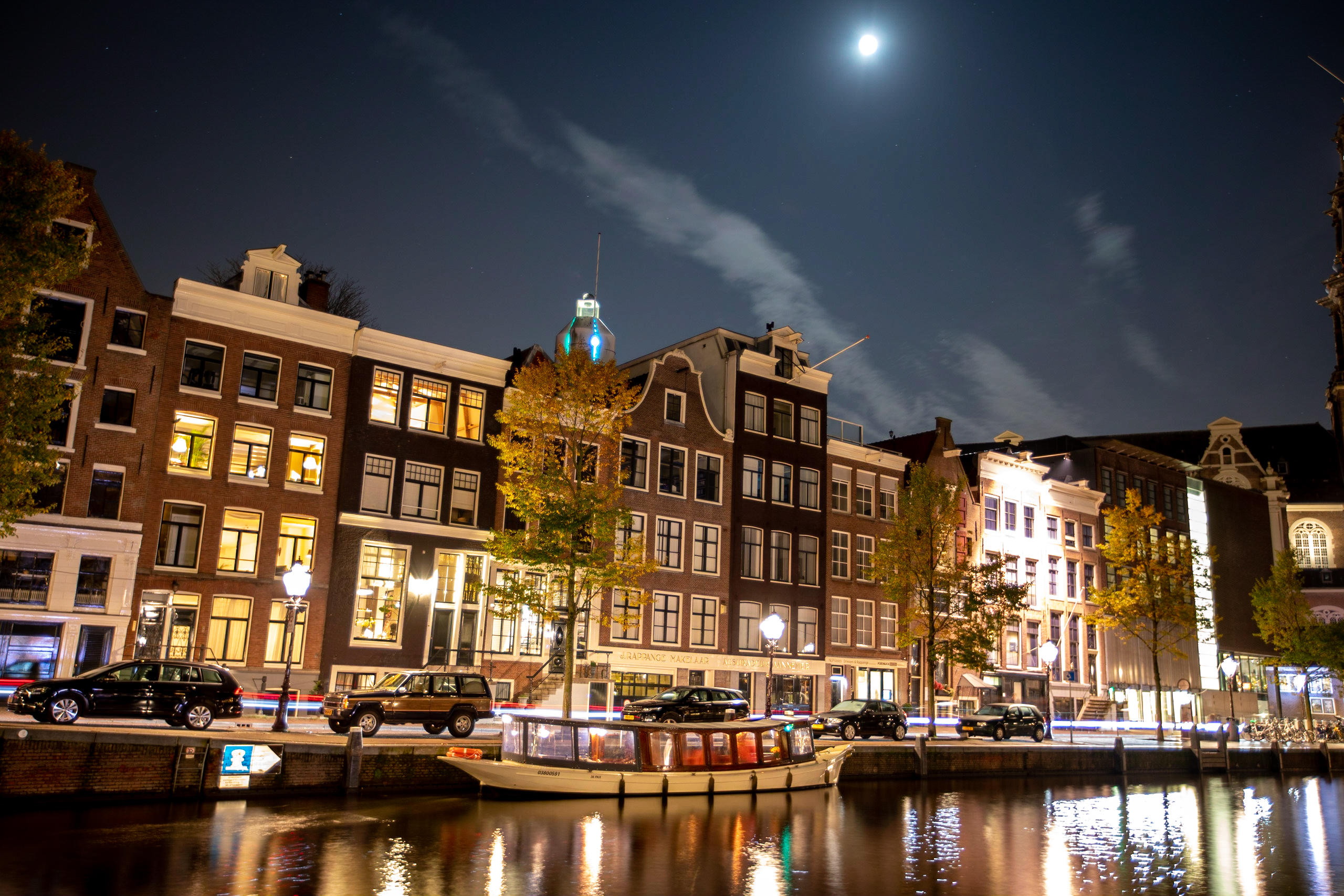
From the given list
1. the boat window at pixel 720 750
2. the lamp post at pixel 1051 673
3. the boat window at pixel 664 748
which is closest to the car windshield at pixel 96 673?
the boat window at pixel 664 748

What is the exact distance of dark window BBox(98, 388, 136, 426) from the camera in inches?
1543

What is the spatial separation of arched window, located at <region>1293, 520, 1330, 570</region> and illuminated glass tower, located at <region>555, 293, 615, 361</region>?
247 feet

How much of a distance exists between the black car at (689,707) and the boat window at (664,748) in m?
5.07

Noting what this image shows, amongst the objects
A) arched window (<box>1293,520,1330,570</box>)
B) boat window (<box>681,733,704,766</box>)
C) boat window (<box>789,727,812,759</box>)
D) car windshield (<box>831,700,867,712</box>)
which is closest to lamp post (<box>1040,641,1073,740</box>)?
car windshield (<box>831,700,867,712</box>)

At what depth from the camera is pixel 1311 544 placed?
10050 cm

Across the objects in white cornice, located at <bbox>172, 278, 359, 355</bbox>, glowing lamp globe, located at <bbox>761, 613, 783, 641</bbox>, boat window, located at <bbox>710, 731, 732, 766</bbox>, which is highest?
white cornice, located at <bbox>172, 278, 359, 355</bbox>

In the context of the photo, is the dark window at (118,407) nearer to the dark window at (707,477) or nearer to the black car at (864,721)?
the dark window at (707,477)

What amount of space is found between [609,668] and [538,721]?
19890 mm

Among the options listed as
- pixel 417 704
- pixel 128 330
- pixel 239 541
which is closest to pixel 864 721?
pixel 417 704

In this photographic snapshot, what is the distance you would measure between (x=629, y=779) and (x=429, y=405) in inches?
854

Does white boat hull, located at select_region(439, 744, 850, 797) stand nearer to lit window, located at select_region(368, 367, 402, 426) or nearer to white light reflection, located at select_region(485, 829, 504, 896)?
white light reflection, located at select_region(485, 829, 504, 896)

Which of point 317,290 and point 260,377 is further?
point 317,290

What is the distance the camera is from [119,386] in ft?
129

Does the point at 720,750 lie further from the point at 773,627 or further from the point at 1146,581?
the point at 1146,581
